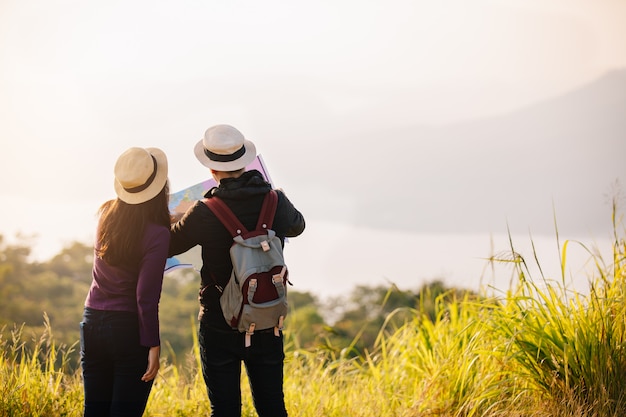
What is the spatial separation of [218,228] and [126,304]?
55 centimetres

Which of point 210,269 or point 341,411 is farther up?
point 210,269

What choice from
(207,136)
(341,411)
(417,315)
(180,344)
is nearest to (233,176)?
(207,136)

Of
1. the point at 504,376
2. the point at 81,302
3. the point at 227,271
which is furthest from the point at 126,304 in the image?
the point at 81,302

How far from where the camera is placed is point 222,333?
3346 mm

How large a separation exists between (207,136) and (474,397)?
258 cm

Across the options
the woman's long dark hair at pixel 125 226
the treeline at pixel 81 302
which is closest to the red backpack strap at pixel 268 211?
the woman's long dark hair at pixel 125 226

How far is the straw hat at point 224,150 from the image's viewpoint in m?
3.39

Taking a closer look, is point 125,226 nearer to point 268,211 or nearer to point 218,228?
point 218,228

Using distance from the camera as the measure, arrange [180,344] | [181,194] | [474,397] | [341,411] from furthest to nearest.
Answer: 1. [180,344]
2. [341,411]
3. [474,397]
4. [181,194]

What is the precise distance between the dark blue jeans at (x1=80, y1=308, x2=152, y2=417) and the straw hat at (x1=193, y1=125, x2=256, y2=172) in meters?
0.85

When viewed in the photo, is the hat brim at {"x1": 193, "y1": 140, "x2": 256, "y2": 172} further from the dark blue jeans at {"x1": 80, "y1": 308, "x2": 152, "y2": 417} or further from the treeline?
the treeline

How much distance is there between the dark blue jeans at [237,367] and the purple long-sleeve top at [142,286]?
0.31 meters

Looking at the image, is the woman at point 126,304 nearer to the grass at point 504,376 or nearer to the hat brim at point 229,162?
the hat brim at point 229,162

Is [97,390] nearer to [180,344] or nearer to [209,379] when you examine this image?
[209,379]
